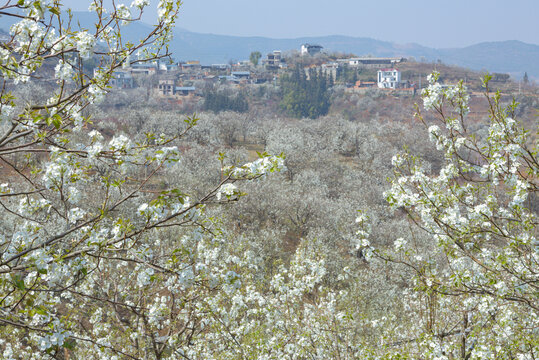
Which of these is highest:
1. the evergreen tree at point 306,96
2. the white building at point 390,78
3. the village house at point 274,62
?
the village house at point 274,62

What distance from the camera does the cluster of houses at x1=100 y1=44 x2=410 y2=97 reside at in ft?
362

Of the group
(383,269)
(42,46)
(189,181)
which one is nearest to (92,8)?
(42,46)

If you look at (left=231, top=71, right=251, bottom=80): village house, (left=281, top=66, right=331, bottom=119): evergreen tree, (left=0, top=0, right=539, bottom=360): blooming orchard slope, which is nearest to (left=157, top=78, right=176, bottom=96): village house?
(left=231, top=71, right=251, bottom=80): village house

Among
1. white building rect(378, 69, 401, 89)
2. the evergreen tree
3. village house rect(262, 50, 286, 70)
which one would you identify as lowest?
the evergreen tree

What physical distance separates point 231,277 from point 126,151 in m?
1.27

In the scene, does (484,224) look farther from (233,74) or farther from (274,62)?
(274,62)

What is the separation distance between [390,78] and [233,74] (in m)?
43.7

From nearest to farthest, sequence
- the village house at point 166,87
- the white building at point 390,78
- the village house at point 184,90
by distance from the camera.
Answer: the village house at point 184,90 → the village house at point 166,87 → the white building at point 390,78

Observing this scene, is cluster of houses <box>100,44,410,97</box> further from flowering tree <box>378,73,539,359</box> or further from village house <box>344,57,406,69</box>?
flowering tree <box>378,73,539,359</box>

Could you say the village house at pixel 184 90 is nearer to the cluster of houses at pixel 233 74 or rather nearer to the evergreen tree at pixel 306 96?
the cluster of houses at pixel 233 74

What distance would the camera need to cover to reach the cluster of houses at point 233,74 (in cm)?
11044

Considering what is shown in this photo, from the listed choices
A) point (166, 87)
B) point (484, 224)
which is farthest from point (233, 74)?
point (484, 224)

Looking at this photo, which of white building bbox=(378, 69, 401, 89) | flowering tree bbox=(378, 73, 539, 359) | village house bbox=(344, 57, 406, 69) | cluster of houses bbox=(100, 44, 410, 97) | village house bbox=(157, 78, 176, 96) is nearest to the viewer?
flowering tree bbox=(378, 73, 539, 359)

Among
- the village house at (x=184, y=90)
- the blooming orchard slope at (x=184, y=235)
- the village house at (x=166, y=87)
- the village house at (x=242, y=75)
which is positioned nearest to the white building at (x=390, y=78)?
the village house at (x=242, y=75)
